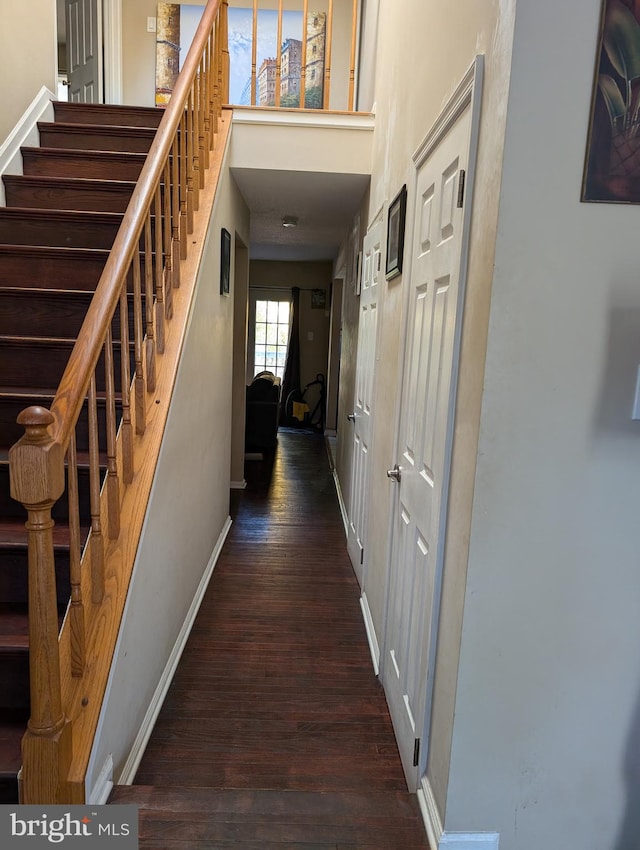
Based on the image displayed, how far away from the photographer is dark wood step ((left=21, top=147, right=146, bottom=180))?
307 centimetres

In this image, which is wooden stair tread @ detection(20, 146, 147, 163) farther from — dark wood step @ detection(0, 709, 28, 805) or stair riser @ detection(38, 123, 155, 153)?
dark wood step @ detection(0, 709, 28, 805)

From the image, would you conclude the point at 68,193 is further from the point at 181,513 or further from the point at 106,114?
the point at 181,513

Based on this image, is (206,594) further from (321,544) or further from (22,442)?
(22,442)

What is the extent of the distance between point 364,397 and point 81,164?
6.85 feet

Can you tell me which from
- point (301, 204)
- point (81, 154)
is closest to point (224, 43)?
point (81, 154)

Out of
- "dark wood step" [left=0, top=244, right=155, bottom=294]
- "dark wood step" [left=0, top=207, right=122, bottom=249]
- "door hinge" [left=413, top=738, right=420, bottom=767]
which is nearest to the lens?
"door hinge" [left=413, top=738, right=420, bottom=767]

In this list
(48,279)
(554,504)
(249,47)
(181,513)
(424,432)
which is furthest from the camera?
(249,47)

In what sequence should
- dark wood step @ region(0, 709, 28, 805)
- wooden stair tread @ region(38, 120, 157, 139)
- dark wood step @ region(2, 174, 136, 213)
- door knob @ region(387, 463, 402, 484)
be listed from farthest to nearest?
wooden stair tread @ region(38, 120, 157, 139) < dark wood step @ region(2, 174, 136, 213) < door knob @ region(387, 463, 402, 484) < dark wood step @ region(0, 709, 28, 805)

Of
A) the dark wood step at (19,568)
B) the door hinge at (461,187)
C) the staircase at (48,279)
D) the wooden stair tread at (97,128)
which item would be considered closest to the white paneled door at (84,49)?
the staircase at (48,279)

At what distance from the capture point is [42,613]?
1187 millimetres

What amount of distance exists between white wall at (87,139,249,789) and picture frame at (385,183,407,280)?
87 centimetres

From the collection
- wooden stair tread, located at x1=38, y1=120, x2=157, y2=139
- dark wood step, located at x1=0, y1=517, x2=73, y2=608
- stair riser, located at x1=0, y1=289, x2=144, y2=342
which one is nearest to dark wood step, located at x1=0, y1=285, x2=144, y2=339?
stair riser, located at x1=0, y1=289, x2=144, y2=342

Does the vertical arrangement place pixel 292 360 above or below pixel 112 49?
below

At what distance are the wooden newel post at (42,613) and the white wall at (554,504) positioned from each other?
36.1 inches
